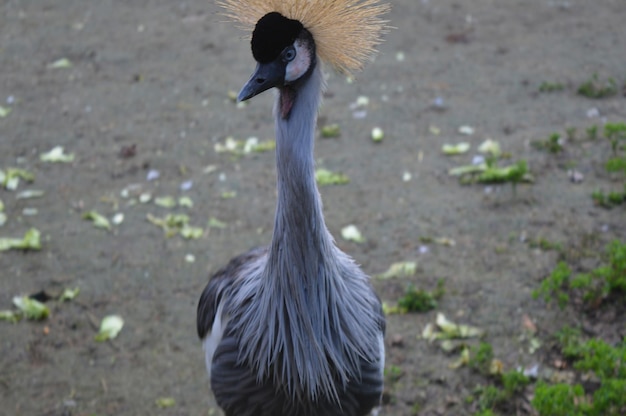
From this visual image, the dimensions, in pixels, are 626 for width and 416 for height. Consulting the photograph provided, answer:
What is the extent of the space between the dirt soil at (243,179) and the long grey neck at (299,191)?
3.74 ft

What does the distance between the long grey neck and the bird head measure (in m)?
0.05

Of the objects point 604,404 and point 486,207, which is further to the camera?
point 486,207

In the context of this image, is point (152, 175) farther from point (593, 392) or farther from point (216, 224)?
point (593, 392)

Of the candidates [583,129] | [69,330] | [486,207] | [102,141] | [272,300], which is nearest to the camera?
[272,300]

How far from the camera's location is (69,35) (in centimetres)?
647

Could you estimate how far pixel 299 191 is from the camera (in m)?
2.05

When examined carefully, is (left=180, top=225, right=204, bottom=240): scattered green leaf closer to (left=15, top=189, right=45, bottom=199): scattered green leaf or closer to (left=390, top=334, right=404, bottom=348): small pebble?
(left=15, top=189, right=45, bottom=199): scattered green leaf

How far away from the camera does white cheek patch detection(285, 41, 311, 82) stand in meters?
2.03

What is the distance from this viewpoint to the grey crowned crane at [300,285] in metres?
2.04

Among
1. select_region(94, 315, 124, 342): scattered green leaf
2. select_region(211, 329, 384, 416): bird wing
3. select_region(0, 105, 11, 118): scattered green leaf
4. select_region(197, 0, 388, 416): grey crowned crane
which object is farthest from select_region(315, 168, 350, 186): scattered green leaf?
select_region(0, 105, 11, 118): scattered green leaf

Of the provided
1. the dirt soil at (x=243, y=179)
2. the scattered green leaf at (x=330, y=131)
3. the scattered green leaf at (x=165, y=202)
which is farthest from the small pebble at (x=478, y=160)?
the scattered green leaf at (x=165, y=202)

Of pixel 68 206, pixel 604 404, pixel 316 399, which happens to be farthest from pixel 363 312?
pixel 68 206

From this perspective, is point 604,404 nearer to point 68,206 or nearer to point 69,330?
point 69,330

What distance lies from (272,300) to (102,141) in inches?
125
